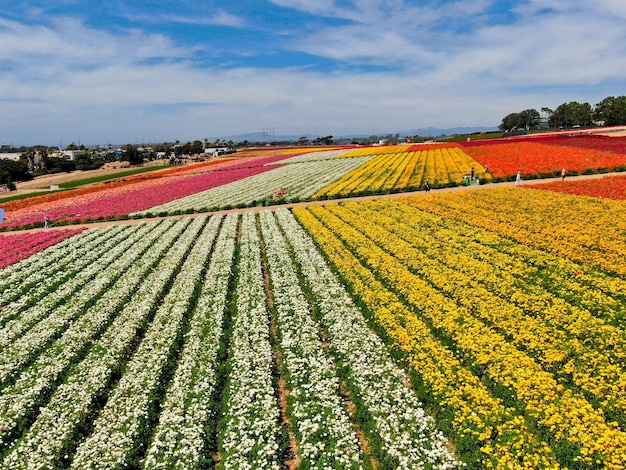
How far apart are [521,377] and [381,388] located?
4315 millimetres

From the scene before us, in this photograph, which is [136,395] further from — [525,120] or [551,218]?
[525,120]

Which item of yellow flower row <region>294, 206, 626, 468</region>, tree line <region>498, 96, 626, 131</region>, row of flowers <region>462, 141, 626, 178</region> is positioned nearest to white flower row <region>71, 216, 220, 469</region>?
yellow flower row <region>294, 206, 626, 468</region>

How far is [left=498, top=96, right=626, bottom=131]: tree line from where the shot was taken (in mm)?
133613

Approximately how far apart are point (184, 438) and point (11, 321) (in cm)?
1441

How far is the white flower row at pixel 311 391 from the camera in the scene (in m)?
10.4

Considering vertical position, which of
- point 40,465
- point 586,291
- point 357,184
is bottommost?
point 40,465

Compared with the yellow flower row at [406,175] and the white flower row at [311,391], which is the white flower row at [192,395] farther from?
the yellow flower row at [406,175]

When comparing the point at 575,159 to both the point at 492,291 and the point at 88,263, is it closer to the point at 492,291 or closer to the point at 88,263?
the point at 492,291

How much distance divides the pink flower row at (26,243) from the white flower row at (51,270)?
1000mm

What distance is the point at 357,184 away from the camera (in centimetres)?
5444

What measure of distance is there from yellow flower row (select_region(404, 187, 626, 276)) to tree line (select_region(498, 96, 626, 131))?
130 metres

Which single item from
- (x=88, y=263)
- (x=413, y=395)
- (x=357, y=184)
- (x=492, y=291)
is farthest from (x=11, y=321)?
(x=357, y=184)

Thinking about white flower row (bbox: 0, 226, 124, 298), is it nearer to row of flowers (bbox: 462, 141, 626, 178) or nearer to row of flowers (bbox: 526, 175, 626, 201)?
row of flowers (bbox: 526, 175, 626, 201)

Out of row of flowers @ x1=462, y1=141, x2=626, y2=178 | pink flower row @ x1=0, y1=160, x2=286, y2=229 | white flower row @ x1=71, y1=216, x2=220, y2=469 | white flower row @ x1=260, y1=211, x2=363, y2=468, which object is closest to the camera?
white flower row @ x1=260, y1=211, x2=363, y2=468
